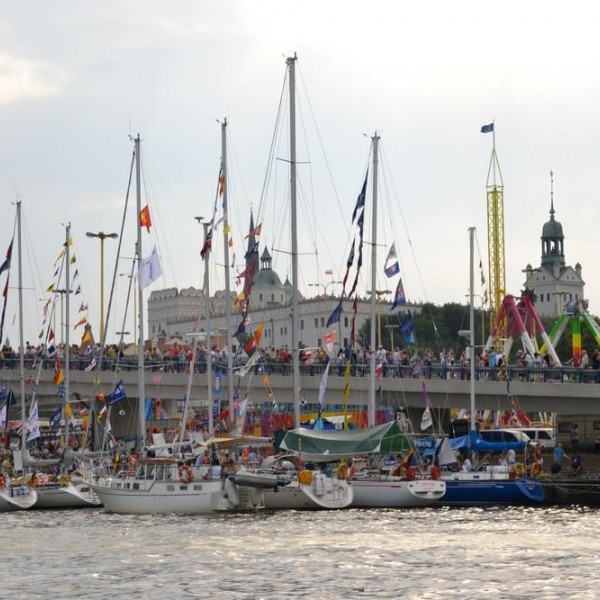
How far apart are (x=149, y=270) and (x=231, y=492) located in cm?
1553

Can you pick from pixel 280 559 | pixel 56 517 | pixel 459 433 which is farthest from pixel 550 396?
pixel 280 559

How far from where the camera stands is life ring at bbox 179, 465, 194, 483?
63.8 meters

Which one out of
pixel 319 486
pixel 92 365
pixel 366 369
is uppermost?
pixel 92 365

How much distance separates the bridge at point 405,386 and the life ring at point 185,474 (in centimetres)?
1434

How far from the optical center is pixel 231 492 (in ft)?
208

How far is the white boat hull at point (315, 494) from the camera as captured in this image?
63625 millimetres

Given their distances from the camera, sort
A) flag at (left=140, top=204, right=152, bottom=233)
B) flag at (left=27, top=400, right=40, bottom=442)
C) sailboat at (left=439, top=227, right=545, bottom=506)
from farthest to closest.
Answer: flag at (left=27, top=400, right=40, bottom=442) → flag at (left=140, top=204, right=152, bottom=233) → sailboat at (left=439, top=227, right=545, bottom=506)

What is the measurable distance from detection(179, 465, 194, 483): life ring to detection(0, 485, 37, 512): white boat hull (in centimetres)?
963

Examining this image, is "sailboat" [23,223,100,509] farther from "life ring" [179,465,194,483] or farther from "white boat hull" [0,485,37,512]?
"life ring" [179,465,194,483]

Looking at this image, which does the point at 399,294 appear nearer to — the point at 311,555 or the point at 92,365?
the point at 92,365

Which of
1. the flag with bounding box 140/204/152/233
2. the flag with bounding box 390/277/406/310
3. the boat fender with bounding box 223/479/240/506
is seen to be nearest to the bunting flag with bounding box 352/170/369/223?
the flag with bounding box 390/277/406/310

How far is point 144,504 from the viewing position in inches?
2517

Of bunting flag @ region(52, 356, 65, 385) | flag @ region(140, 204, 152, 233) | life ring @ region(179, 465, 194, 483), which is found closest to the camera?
life ring @ region(179, 465, 194, 483)

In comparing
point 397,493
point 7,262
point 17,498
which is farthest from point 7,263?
point 397,493
